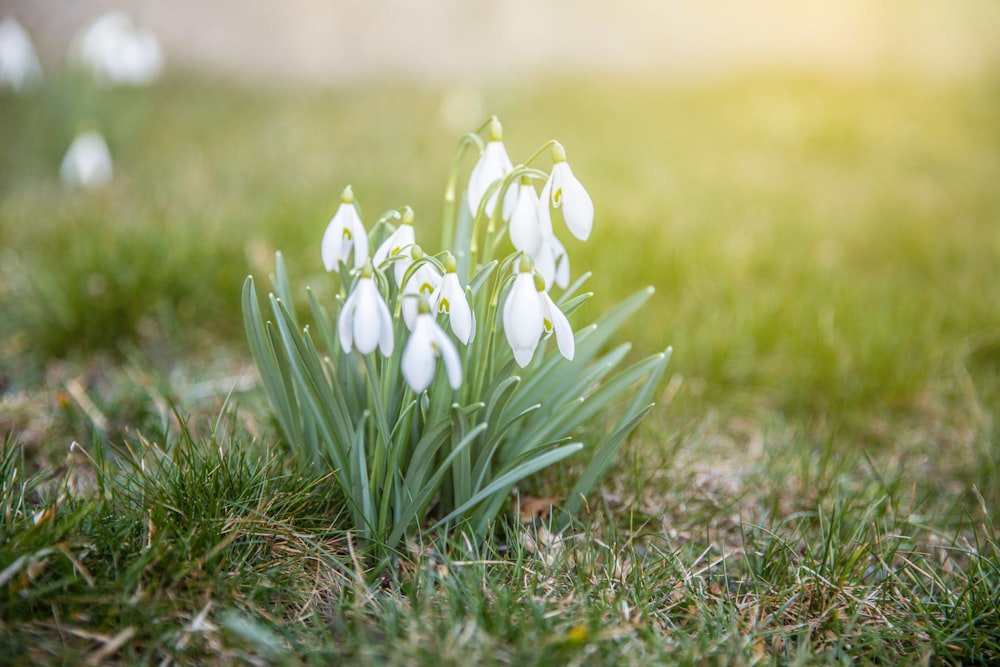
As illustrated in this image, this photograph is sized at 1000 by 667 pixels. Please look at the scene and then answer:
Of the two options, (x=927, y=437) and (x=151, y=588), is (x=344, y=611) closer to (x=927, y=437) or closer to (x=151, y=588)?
(x=151, y=588)

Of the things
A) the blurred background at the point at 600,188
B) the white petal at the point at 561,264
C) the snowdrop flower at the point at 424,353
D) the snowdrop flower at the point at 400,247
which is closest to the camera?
the snowdrop flower at the point at 424,353

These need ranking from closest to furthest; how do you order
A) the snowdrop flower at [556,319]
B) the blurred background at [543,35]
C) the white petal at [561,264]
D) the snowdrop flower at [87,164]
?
1. the snowdrop flower at [556,319]
2. the white petal at [561,264]
3. the snowdrop flower at [87,164]
4. the blurred background at [543,35]

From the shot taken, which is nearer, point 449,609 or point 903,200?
point 449,609

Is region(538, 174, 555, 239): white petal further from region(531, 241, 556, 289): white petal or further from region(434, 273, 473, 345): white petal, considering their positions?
region(434, 273, 473, 345): white petal

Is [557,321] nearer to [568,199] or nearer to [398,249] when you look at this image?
[568,199]

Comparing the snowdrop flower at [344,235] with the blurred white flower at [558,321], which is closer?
the blurred white flower at [558,321]

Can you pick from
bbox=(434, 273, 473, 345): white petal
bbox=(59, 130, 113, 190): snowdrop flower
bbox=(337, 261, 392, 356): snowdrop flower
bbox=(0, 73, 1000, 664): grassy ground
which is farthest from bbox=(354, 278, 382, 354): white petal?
bbox=(59, 130, 113, 190): snowdrop flower

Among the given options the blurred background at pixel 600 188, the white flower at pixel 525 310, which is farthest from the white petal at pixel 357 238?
the blurred background at pixel 600 188

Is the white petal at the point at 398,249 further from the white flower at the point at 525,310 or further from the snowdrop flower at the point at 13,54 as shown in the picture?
the snowdrop flower at the point at 13,54

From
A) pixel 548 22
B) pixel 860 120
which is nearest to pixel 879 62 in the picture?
pixel 860 120
